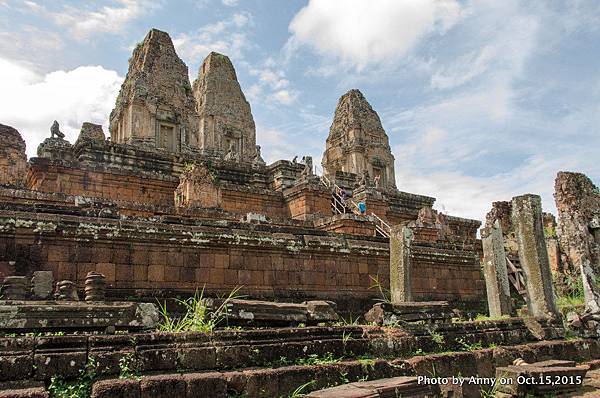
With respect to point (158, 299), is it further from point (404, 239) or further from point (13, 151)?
point (13, 151)

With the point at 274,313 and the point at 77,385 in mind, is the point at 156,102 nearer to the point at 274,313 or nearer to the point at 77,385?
the point at 274,313

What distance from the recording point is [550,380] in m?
6.05

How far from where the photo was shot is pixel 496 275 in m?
10.6

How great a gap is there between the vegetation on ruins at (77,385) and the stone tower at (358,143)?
28.2m

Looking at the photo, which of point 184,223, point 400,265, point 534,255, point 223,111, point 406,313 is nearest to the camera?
point 406,313

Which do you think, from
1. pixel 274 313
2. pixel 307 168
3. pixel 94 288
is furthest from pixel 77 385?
pixel 307 168

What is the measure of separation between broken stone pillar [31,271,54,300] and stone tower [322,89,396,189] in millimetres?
26582

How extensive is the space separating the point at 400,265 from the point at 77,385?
6990 millimetres

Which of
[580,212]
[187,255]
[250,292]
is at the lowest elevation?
[250,292]

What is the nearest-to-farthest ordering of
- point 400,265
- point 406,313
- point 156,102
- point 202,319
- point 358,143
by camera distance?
point 202,319 < point 406,313 < point 400,265 < point 156,102 < point 358,143

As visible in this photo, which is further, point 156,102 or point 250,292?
point 156,102

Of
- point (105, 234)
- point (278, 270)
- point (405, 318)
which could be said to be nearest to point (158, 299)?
point (105, 234)

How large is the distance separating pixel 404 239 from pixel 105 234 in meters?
5.58

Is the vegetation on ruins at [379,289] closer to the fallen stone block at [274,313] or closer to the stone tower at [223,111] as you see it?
the fallen stone block at [274,313]
